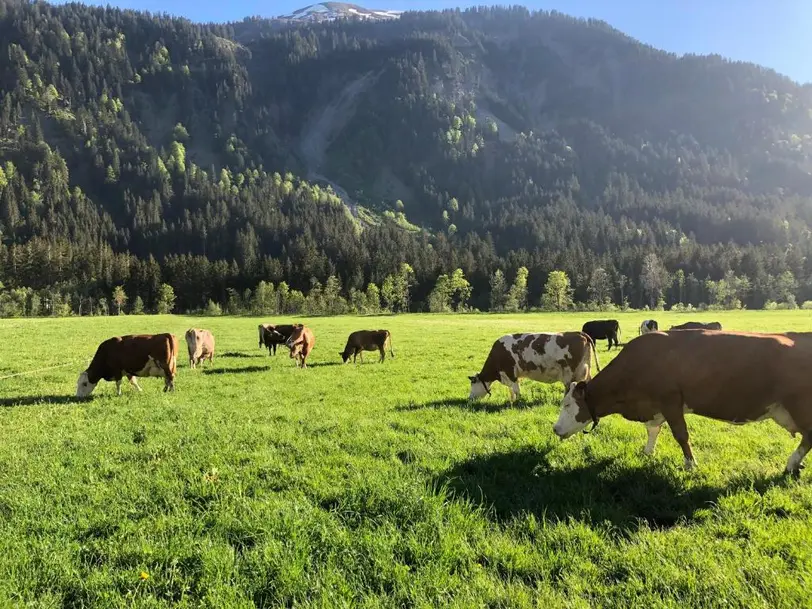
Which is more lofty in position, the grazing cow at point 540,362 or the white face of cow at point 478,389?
the grazing cow at point 540,362

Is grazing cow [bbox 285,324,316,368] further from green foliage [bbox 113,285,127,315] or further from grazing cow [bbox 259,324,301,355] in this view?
green foliage [bbox 113,285,127,315]

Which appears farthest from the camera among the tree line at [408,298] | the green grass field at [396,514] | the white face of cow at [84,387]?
the tree line at [408,298]

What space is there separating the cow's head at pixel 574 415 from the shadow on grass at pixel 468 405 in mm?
3290

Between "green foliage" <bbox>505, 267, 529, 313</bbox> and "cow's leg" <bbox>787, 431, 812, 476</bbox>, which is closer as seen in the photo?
"cow's leg" <bbox>787, 431, 812, 476</bbox>

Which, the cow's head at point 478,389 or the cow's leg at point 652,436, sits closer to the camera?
the cow's leg at point 652,436

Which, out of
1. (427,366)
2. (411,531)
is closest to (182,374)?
(427,366)

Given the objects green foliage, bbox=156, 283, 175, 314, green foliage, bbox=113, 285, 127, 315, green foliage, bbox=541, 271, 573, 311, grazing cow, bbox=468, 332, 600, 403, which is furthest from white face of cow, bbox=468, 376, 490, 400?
green foliage, bbox=113, 285, 127, 315

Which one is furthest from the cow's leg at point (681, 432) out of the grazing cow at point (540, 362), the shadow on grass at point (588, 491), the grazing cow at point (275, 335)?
the grazing cow at point (275, 335)

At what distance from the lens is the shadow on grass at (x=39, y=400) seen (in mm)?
14310

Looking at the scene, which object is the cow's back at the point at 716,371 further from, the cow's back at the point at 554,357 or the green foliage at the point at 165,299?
the green foliage at the point at 165,299

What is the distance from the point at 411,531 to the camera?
552cm

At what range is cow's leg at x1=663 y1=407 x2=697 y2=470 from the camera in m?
7.49

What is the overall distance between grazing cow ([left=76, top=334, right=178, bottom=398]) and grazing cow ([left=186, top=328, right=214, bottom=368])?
7472 mm

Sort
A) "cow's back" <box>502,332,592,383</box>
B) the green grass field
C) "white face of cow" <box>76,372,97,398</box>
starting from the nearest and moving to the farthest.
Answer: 1. the green grass field
2. "cow's back" <box>502,332,592,383</box>
3. "white face of cow" <box>76,372,97,398</box>
